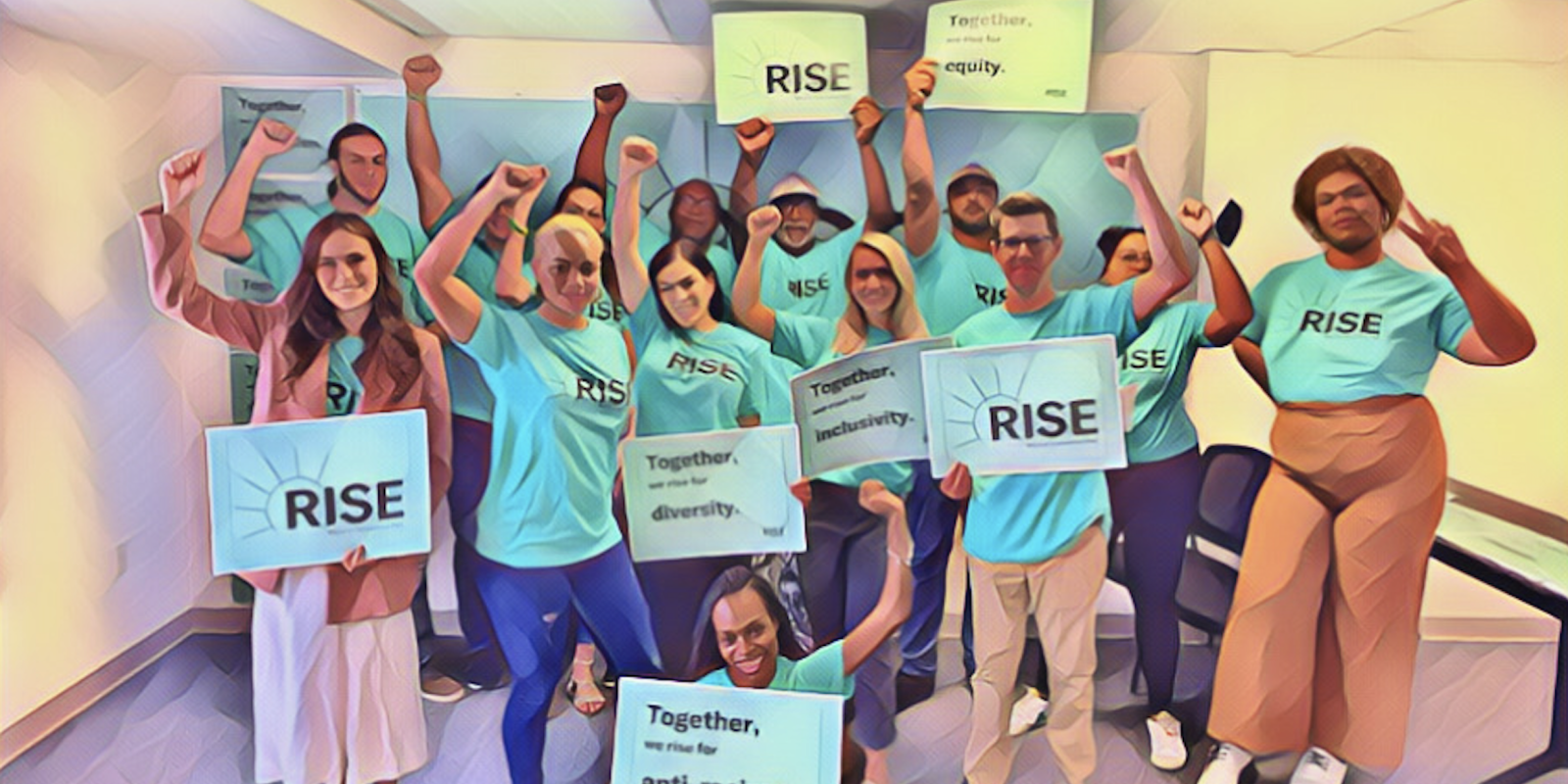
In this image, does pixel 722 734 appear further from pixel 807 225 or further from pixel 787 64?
pixel 787 64

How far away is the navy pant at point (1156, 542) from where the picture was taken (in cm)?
127

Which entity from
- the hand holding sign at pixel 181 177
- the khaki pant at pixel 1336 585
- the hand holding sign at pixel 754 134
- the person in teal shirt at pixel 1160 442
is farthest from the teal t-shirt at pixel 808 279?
the hand holding sign at pixel 181 177

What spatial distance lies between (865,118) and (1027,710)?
76cm

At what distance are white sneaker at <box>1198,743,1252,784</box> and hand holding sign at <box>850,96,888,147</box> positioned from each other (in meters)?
0.88

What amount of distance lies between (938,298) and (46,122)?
42.6 inches

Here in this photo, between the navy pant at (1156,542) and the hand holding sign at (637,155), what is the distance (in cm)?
68

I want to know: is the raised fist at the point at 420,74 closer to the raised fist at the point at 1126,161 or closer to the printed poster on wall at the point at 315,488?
the printed poster on wall at the point at 315,488

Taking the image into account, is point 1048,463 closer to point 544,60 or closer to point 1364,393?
point 1364,393

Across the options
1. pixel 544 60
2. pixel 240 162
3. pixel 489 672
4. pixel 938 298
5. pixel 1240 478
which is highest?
pixel 544 60

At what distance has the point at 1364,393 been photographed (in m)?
1.24

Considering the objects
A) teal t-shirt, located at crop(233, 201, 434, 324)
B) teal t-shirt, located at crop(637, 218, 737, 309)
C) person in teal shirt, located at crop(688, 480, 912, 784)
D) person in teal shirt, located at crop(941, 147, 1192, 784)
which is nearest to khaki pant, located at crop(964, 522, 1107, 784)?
person in teal shirt, located at crop(941, 147, 1192, 784)

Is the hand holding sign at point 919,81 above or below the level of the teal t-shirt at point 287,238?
above

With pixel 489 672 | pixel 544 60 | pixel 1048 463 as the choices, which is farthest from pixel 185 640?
pixel 1048 463

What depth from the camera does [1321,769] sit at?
1282mm
